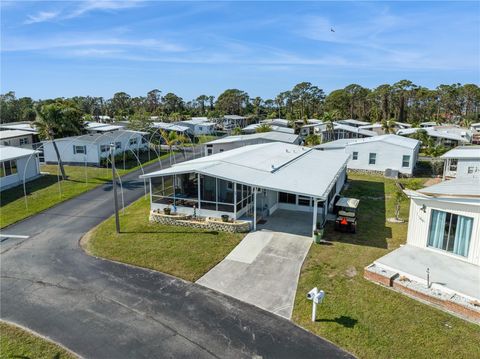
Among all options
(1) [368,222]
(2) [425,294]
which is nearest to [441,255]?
(2) [425,294]

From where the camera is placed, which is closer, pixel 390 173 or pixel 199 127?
pixel 390 173

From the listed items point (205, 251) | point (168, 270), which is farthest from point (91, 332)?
point (205, 251)

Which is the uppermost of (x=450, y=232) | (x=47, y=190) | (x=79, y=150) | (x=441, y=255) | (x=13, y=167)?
(x=79, y=150)

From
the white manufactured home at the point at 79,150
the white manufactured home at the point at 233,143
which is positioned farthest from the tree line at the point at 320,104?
the white manufactured home at the point at 79,150

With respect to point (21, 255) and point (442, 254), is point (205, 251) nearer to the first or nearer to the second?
point (21, 255)

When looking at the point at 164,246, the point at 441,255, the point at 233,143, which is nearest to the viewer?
the point at 441,255

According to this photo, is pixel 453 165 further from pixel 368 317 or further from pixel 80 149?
pixel 80 149
